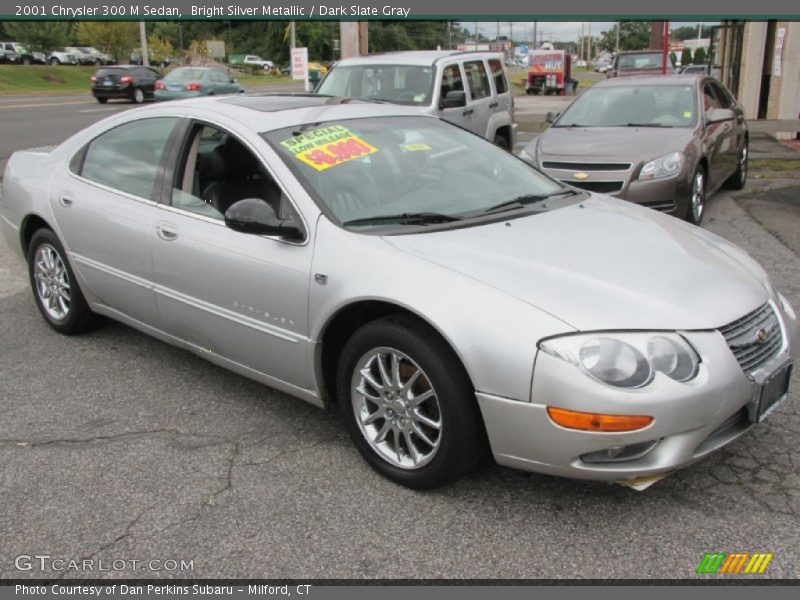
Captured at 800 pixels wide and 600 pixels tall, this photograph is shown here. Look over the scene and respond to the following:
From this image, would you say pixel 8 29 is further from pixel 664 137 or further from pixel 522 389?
pixel 522 389

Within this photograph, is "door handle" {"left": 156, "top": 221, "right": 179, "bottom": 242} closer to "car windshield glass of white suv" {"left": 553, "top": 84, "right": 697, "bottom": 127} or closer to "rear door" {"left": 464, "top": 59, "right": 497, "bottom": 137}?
"car windshield glass of white suv" {"left": 553, "top": 84, "right": 697, "bottom": 127}

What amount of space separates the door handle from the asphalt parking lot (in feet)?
2.78

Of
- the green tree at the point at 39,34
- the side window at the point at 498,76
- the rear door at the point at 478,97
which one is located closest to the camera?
the rear door at the point at 478,97

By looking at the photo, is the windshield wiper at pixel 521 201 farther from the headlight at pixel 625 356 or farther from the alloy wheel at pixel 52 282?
the alloy wheel at pixel 52 282

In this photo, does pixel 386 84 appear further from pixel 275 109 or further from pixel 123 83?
pixel 123 83

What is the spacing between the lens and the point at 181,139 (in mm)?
4020

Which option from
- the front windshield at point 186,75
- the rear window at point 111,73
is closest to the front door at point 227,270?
the front windshield at point 186,75

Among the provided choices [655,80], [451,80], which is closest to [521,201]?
[655,80]

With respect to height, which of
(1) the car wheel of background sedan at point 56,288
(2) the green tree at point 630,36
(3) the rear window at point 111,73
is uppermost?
(2) the green tree at point 630,36

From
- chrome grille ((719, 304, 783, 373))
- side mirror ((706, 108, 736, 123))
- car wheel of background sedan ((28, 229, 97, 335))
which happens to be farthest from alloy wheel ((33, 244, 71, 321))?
side mirror ((706, 108, 736, 123))

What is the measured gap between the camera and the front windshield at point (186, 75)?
2338cm

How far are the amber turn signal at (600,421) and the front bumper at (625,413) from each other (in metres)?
0.02

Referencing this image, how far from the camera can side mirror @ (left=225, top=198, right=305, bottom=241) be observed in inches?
130

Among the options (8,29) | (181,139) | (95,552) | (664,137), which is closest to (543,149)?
(664,137)
